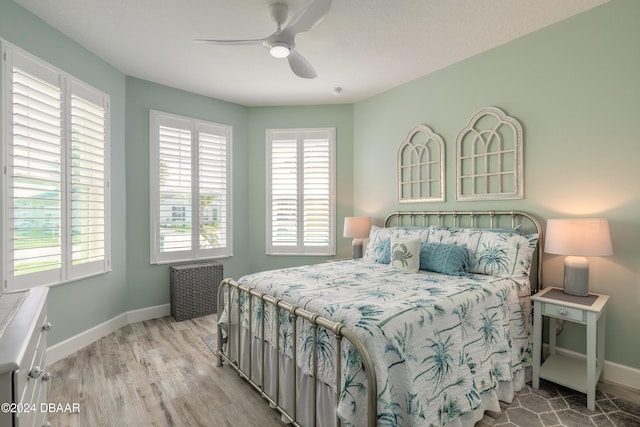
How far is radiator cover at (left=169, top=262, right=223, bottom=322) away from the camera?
3814mm

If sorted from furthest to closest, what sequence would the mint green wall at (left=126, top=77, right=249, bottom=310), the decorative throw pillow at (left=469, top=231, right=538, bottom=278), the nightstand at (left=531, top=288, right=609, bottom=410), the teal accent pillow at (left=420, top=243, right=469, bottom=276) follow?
the mint green wall at (left=126, top=77, right=249, bottom=310) < the teal accent pillow at (left=420, top=243, right=469, bottom=276) < the decorative throw pillow at (left=469, top=231, right=538, bottom=278) < the nightstand at (left=531, top=288, right=609, bottom=410)

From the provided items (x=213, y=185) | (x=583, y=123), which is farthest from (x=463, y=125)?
(x=213, y=185)

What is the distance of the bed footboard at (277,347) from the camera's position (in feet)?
4.35

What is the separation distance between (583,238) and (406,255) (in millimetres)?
1275

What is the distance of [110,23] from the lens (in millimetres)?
→ 2643

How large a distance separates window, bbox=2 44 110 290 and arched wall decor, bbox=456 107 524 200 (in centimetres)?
385

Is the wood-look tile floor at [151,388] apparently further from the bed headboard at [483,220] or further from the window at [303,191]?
the bed headboard at [483,220]

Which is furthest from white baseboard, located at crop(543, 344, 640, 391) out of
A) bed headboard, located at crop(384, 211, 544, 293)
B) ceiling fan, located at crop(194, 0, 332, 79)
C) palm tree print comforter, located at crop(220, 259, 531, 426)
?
ceiling fan, located at crop(194, 0, 332, 79)

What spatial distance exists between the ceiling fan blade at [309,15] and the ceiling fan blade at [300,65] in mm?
284

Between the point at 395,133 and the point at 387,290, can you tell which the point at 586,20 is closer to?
the point at 395,133

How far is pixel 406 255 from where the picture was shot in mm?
2830

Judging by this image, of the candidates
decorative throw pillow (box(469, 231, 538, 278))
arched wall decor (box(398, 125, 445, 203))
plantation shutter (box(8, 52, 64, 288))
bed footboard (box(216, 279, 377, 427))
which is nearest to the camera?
bed footboard (box(216, 279, 377, 427))

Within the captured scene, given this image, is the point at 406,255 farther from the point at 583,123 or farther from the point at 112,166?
the point at 112,166

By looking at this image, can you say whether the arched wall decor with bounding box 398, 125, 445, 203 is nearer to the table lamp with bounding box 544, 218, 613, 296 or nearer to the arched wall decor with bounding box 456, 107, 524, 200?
the arched wall decor with bounding box 456, 107, 524, 200
